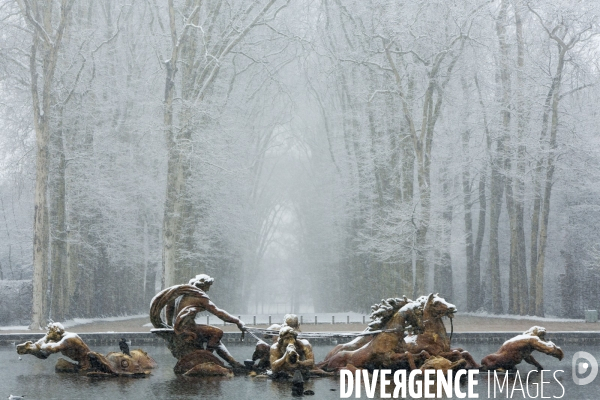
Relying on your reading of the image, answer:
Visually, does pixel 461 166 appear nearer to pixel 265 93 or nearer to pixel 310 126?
pixel 265 93

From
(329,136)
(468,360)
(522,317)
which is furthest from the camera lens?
(329,136)

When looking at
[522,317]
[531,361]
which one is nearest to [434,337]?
[531,361]

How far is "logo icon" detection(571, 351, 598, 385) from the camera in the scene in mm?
12248

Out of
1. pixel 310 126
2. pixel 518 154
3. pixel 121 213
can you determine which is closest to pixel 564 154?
pixel 518 154

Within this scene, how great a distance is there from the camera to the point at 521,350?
42.3ft

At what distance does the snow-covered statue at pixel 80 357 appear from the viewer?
12.7 metres

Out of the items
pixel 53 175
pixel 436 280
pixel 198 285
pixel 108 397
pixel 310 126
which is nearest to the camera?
pixel 108 397

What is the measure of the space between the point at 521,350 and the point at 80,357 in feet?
23.9

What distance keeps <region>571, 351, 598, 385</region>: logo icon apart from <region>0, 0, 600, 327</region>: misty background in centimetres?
1597

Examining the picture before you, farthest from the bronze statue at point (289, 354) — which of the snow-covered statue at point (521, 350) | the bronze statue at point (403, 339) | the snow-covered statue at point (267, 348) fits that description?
the snow-covered statue at point (521, 350)

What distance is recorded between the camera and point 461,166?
3984 cm

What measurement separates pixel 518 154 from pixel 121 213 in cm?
1949

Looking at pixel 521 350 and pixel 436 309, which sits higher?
pixel 436 309

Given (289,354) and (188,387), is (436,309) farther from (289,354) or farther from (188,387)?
(188,387)
